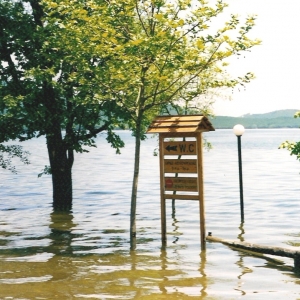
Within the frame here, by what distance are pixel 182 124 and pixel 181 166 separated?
1044mm

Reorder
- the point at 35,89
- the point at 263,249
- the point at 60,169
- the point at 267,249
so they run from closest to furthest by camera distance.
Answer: the point at 267,249
the point at 263,249
the point at 35,89
the point at 60,169

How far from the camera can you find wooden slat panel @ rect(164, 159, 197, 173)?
14.0 meters

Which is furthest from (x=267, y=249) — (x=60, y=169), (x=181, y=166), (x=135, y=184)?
(x=60, y=169)

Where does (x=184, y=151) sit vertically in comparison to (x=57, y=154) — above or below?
above

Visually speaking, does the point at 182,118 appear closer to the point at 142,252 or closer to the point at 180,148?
the point at 180,148

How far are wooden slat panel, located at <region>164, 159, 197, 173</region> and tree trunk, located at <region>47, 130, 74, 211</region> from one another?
9.20 m

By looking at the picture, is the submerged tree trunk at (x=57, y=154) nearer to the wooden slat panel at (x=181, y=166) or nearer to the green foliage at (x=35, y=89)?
the green foliage at (x=35, y=89)

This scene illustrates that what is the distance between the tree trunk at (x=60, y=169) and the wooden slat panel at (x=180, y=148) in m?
9.19

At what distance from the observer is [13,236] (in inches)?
711

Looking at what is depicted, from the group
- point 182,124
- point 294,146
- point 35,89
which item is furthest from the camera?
point 35,89

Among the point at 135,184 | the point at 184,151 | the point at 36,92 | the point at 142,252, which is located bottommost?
the point at 142,252

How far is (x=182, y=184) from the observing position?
14.2m

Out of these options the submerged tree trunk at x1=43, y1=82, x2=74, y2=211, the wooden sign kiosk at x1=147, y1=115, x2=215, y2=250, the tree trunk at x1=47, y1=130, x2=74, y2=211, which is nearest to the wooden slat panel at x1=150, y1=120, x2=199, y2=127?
the wooden sign kiosk at x1=147, y1=115, x2=215, y2=250

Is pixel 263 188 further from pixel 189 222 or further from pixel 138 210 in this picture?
pixel 189 222
